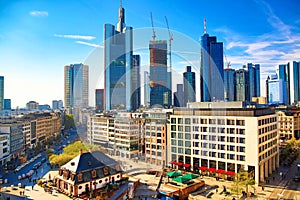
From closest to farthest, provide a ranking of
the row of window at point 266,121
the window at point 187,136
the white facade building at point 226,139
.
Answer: the white facade building at point 226,139 < the row of window at point 266,121 < the window at point 187,136

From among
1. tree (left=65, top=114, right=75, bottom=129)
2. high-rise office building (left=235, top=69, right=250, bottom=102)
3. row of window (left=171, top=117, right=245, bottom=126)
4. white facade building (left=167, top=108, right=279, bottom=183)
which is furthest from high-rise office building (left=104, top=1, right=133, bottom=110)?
high-rise office building (left=235, top=69, right=250, bottom=102)

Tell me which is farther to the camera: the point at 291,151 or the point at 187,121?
the point at 291,151

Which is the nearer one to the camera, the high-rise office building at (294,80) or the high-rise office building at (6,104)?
the high-rise office building at (6,104)

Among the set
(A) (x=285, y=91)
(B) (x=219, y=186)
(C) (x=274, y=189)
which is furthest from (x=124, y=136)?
(A) (x=285, y=91)

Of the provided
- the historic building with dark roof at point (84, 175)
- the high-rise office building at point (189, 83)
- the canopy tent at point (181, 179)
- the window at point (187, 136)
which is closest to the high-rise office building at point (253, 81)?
the window at point (187, 136)

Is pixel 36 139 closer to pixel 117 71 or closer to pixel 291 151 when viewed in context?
pixel 117 71

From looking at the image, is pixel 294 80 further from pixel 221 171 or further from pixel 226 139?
pixel 221 171

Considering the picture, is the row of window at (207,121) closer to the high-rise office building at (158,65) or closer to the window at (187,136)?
the window at (187,136)

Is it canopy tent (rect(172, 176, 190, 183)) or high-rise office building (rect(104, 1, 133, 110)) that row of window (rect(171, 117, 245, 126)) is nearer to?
canopy tent (rect(172, 176, 190, 183))
